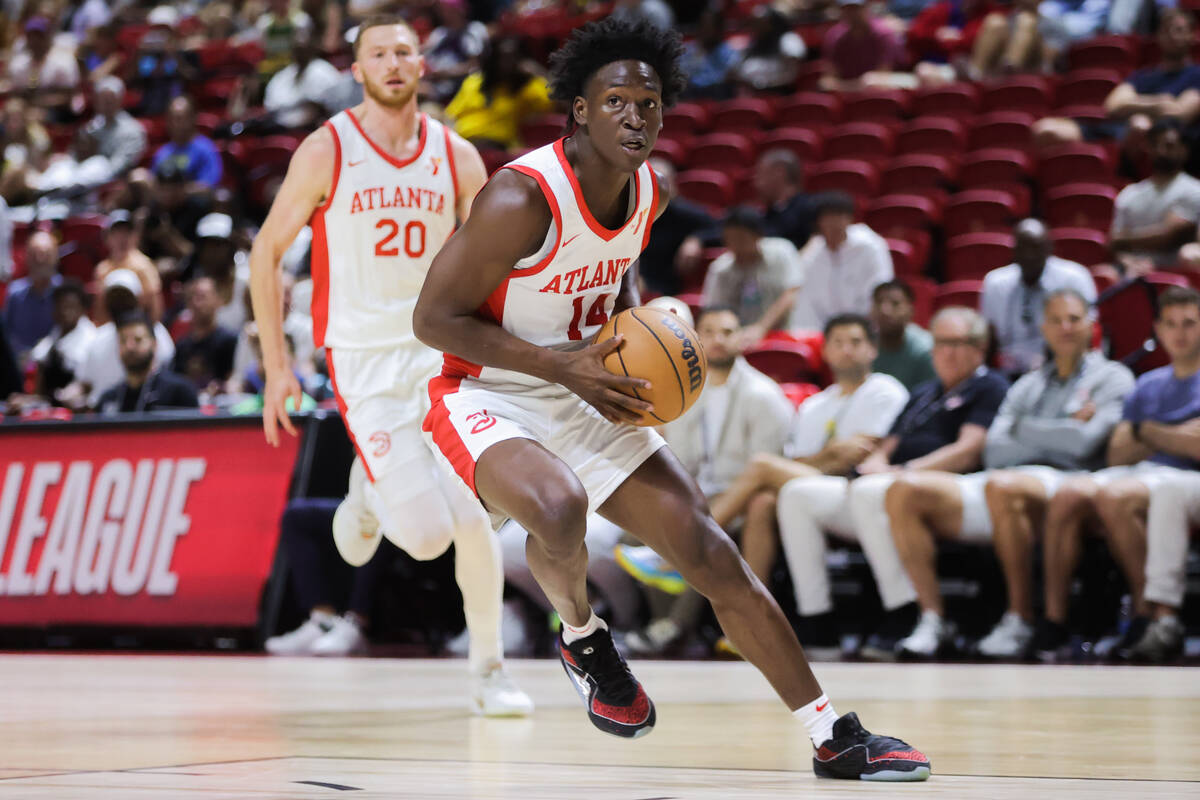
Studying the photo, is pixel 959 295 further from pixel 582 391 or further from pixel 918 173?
pixel 582 391

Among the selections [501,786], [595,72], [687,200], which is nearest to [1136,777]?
[501,786]

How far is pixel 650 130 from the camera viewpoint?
339cm

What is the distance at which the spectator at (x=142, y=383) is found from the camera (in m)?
8.14

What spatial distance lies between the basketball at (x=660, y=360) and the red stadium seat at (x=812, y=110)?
28.7 ft

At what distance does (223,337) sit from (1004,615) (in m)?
5.35

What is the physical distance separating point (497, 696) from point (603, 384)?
1.52 metres

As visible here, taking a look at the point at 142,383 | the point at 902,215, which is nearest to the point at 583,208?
the point at 142,383

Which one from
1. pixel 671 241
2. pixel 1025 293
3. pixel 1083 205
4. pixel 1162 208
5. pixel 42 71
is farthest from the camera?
pixel 42 71

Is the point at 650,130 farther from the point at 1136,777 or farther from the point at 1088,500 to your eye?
the point at 1088,500

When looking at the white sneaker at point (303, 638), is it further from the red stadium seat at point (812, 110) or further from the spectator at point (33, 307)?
the red stadium seat at point (812, 110)

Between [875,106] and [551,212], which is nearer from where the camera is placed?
[551,212]

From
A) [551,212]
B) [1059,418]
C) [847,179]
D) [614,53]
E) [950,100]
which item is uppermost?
[614,53]

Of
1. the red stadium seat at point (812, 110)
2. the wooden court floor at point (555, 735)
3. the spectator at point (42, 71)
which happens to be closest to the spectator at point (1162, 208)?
the wooden court floor at point (555, 735)

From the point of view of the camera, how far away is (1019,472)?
6527mm
